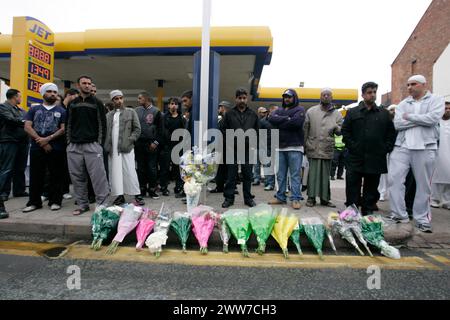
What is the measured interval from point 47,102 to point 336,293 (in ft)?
15.7

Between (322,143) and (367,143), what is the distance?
71 centimetres

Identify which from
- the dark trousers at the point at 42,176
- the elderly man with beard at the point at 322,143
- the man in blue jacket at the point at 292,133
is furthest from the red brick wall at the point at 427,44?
the dark trousers at the point at 42,176

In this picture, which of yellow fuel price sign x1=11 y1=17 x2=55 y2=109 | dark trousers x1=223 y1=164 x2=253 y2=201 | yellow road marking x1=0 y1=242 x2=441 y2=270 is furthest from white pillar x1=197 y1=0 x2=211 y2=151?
yellow fuel price sign x1=11 y1=17 x2=55 y2=109

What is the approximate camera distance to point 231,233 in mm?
3248

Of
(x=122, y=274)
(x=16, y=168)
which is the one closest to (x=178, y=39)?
(x=16, y=168)

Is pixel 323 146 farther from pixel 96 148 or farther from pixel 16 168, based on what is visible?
pixel 16 168

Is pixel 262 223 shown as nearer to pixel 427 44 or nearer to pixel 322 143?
pixel 322 143

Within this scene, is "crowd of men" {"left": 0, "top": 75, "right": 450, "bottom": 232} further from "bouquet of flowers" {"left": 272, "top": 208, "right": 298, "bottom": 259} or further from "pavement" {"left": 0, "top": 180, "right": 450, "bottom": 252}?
"bouquet of flowers" {"left": 272, "top": 208, "right": 298, "bottom": 259}

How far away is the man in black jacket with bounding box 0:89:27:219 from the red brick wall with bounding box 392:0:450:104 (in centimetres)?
2064

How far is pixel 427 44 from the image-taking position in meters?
20.2

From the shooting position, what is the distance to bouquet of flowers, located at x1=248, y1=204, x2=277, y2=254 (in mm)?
3062

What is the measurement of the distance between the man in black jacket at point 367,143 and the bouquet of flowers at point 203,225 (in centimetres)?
235

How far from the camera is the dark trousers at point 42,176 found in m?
4.40

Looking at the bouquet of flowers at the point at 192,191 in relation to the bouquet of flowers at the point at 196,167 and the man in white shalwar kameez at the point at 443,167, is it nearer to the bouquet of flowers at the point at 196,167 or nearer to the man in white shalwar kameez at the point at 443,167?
the bouquet of flowers at the point at 196,167
